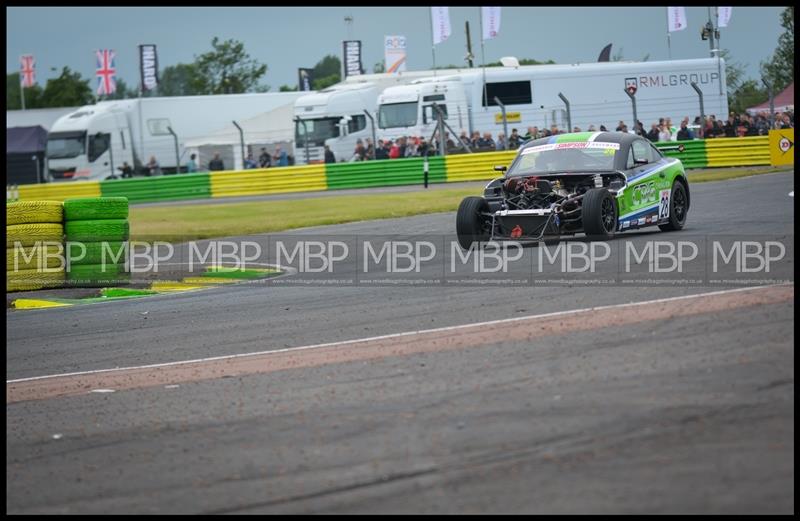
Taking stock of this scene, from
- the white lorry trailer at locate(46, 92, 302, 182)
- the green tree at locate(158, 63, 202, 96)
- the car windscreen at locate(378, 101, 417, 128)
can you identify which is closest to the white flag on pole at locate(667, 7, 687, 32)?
the car windscreen at locate(378, 101, 417, 128)

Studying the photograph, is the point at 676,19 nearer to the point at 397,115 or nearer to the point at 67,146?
the point at 397,115

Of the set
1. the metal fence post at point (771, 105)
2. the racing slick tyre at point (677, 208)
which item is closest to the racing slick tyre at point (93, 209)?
the racing slick tyre at point (677, 208)

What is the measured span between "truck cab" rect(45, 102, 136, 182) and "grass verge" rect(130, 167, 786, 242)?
9.92 meters

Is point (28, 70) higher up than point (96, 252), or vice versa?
point (28, 70)

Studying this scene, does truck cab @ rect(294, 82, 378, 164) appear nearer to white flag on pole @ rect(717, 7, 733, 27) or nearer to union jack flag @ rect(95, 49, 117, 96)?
white flag on pole @ rect(717, 7, 733, 27)

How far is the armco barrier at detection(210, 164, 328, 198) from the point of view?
118 ft

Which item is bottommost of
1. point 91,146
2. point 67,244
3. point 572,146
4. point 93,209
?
point 67,244

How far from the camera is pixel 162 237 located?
2273 centimetres

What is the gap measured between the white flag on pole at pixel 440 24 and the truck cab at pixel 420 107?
1236 centimetres

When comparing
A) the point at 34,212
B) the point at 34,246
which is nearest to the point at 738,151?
the point at 34,212

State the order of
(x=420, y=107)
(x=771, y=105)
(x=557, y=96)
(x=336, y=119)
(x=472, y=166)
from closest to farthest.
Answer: (x=771, y=105) → (x=472, y=166) → (x=557, y=96) → (x=420, y=107) → (x=336, y=119)

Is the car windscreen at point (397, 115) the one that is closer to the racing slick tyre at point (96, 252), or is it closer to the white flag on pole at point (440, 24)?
the white flag on pole at point (440, 24)

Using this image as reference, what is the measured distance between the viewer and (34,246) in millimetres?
15438

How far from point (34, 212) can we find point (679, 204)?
29.0ft
